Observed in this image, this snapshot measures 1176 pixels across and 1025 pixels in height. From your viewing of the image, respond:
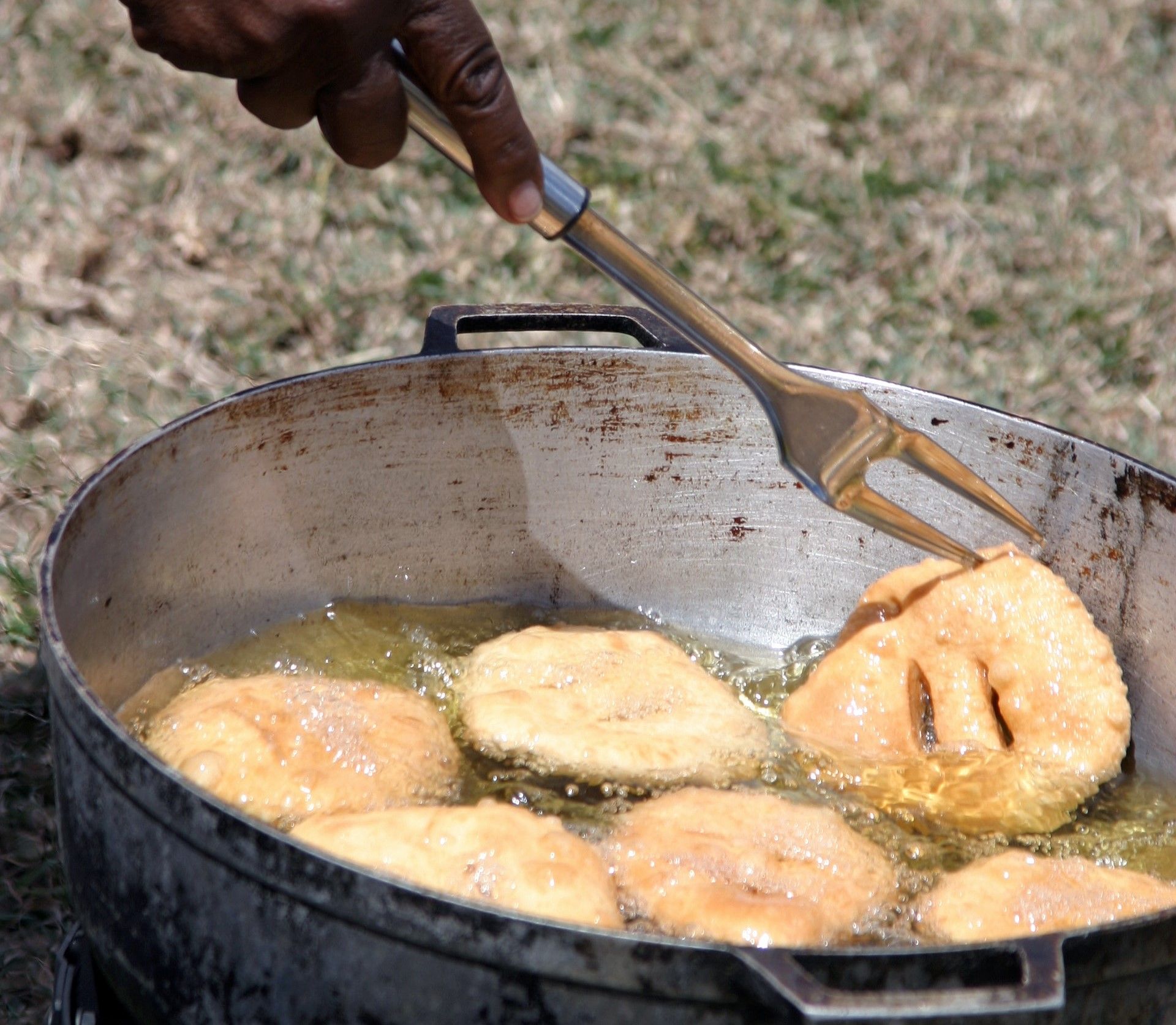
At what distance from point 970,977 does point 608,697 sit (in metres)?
0.76

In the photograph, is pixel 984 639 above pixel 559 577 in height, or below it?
above

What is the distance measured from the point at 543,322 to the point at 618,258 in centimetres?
47

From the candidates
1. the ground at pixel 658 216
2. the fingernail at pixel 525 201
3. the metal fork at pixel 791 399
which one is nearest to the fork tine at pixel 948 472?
the metal fork at pixel 791 399

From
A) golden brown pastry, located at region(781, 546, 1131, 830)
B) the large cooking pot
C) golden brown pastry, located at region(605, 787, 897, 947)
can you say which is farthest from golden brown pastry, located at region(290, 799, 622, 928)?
golden brown pastry, located at region(781, 546, 1131, 830)

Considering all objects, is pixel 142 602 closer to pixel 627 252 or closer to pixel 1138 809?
pixel 627 252

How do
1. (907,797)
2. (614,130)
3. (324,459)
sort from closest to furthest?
(907,797) < (324,459) < (614,130)

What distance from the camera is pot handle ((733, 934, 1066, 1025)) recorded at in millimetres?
917

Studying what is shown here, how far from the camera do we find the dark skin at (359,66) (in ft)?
4.29

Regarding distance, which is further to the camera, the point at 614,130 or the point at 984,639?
the point at 614,130

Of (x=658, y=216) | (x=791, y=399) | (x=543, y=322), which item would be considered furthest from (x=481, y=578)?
(x=658, y=216)

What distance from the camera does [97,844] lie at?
1210 mm

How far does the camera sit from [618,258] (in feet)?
4.85

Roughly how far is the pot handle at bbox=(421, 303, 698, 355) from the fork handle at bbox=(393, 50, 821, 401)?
350mm

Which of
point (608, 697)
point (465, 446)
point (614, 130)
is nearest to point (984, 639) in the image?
point (608, 697)
